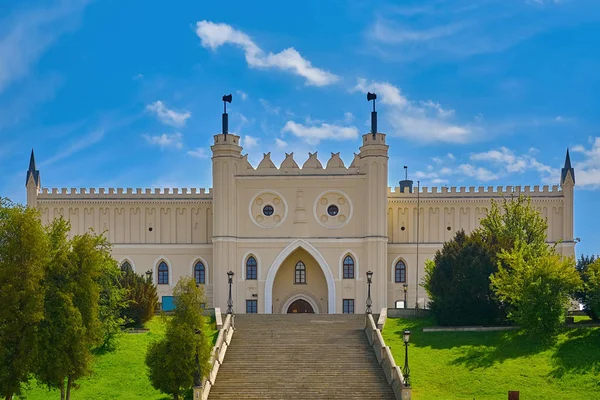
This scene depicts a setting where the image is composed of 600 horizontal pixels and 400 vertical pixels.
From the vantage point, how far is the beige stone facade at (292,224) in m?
53.3

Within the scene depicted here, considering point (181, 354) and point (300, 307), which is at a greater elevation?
point (300, 307)

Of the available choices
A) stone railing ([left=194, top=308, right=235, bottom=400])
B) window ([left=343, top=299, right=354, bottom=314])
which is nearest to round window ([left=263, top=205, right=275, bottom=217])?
window ([left=343, top=299, right=354, bottom=314])

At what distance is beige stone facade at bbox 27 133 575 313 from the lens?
53.3 metres

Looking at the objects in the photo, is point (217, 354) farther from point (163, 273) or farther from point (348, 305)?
point (163, 273)

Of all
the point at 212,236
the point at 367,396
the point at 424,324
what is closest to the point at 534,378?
the point at 367,396

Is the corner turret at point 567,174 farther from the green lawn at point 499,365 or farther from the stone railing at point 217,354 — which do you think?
the stone railing at point 217,354

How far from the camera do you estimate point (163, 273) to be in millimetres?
56906

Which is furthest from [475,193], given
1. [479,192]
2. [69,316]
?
[69,316]

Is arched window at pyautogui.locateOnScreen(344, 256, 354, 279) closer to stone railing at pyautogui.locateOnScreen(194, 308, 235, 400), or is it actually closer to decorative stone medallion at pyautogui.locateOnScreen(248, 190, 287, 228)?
decorative stone medallion at pyautogui.locateOnScreen(248, 190, 287, 228)

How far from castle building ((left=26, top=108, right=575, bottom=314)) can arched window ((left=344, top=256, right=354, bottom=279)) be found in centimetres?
6

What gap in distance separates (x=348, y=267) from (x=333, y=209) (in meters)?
3.56

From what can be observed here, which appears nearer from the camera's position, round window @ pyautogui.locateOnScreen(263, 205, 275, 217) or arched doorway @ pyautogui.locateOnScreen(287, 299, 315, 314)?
round window @ pyautogui.locateOnScreen(263, 205, 275, 217)

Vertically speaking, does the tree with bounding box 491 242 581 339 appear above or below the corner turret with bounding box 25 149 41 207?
below

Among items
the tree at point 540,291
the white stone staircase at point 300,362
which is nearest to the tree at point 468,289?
the tree at point 540,291
